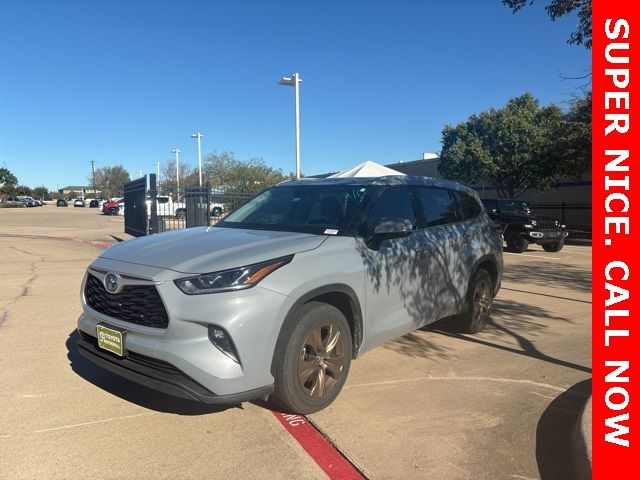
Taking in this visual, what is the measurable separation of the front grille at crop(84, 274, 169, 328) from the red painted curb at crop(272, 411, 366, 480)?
3.78 ft

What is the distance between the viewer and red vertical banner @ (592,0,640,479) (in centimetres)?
305

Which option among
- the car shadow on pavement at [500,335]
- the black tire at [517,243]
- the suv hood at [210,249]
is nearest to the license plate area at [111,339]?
the suv hood at [210,249]

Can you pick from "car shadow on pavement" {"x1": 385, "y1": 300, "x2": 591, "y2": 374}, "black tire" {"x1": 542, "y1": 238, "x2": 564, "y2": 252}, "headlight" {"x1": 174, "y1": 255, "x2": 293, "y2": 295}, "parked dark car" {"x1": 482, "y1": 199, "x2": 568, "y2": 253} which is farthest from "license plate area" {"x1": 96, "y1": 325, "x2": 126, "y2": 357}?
"black tire" {"x1": 542, "y1": 238, "x2": 564, "y2": 252}

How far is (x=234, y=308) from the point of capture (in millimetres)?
3049

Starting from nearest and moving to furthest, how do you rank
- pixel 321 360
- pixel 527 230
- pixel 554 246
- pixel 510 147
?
pixel 321 360
pixel 527 230
pixel 554 246
pixel 510 147

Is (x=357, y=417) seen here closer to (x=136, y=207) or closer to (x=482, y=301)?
(x=482, y=301)

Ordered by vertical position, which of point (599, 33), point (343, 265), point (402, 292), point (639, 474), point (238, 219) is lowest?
point (639, 474)

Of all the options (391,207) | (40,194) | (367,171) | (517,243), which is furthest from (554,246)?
(40,194)

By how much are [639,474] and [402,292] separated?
2046mm

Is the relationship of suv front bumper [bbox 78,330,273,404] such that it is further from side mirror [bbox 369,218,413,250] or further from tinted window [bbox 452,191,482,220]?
tinted window [bbox 452,191,482,220]

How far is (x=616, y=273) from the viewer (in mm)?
3076

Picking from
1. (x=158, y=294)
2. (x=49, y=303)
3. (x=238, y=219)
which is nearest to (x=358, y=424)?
(x=158, y=294)

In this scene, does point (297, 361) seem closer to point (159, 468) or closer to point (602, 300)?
point (159, 468)

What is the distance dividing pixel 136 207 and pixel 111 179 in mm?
104392
